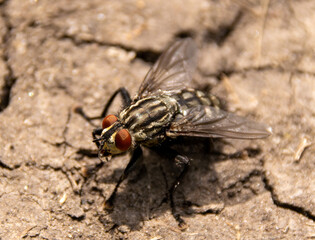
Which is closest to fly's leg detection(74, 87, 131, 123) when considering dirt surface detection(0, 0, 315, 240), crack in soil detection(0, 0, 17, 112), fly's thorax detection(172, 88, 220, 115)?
dirt surface detection(0, 0, 315, 240)

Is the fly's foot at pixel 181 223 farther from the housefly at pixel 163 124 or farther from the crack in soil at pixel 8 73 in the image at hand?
the crack in soil at pixel 8 73

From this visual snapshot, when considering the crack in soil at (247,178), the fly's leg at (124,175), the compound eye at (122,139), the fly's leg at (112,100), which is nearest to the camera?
the compound eye at (122,139)


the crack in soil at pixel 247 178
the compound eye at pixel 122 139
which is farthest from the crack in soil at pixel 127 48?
the crack in soil at pixel 247 178

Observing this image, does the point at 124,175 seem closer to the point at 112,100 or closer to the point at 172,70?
the point at 112,100

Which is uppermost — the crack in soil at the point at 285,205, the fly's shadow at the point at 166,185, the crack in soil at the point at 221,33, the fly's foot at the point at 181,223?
the crack in soil at the point at 221,33

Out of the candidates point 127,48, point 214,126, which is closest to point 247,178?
point 214,126

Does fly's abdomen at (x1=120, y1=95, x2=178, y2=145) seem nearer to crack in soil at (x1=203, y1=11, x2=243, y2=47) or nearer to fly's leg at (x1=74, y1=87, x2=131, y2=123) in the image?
fly's leg at (x1=74, y1=87, x2=131, y2=123)

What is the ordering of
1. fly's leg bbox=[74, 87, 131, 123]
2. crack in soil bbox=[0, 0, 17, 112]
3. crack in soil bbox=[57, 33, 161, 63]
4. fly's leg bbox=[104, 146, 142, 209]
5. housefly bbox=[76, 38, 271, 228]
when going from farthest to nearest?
crack in soil bbox=[57, 33, 161, 63] → crack in soil bbox=[0, 0, 17, 112] → fly's leg bbox=[74, 87, 131, 123] → fly's leg bbox=[104, 146, 142, 209] → housefly bbox=[76, 38, 271, 228]
